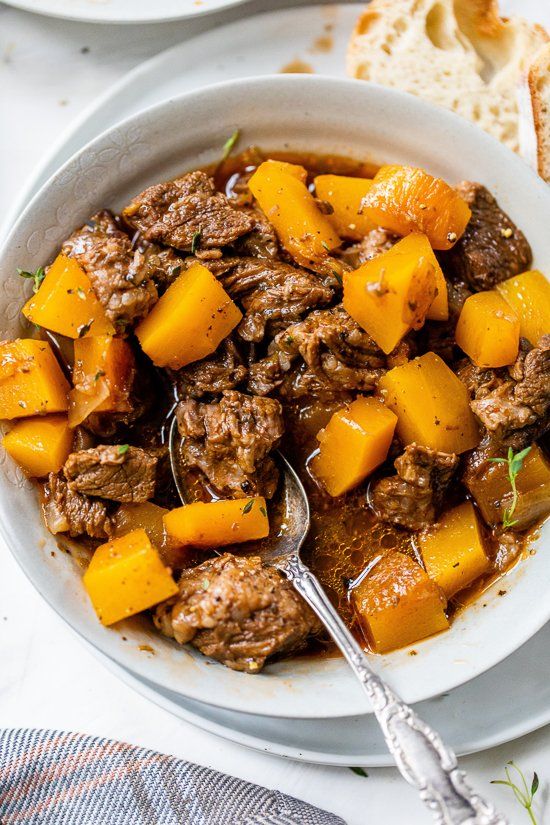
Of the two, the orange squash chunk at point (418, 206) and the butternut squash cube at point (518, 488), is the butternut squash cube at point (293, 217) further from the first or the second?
the butternut squash cube at point (518, 488)

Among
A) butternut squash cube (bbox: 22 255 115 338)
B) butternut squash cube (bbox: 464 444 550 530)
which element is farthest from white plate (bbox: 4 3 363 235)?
butternut squash cube (bbox: 464 444 550 530)

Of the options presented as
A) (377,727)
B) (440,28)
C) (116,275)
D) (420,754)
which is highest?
(440,28)

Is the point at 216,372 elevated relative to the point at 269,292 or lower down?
lower down

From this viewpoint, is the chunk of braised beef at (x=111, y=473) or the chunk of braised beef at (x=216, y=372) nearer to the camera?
the chunk of braised beef at (x=111, y=473)

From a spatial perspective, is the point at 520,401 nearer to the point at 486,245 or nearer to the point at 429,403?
the point at 429,403

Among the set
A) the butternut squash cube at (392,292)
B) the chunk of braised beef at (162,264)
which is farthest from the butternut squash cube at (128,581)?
the butternut squash cube at (392,292)

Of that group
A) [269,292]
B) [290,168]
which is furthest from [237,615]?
[290,168]

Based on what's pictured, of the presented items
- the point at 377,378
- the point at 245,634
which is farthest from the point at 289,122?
the point at 245,634
